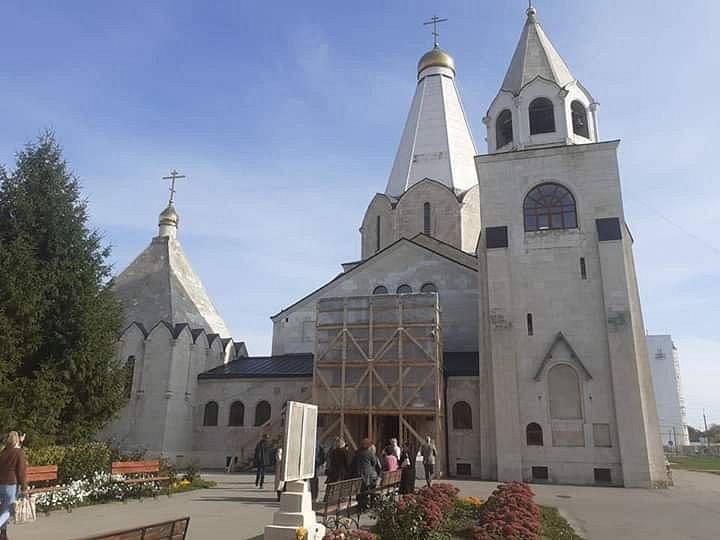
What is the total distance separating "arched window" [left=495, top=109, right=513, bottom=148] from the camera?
86.7 ft

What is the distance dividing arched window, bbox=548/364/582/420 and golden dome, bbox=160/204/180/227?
80.7 ft

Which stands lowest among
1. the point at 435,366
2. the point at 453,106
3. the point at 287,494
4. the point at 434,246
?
the point at 287,494

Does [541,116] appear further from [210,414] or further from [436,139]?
[210,414]

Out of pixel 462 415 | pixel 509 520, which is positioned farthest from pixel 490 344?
pixel 509 520

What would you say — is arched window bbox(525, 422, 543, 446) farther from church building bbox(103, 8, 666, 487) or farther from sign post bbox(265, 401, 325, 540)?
sign post bbox(265, 401, 325, 540)

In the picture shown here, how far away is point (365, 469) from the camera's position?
12273mm

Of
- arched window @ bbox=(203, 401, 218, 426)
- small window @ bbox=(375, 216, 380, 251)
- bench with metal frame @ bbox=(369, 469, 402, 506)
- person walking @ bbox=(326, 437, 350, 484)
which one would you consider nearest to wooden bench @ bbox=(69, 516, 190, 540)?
bench with metal frame @ bbox=(369, 469, 402, 506)

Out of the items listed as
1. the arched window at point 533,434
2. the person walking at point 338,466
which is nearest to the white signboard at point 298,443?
the person walking at point 338,466

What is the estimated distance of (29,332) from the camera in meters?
15.0

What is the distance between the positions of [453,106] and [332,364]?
21658mm

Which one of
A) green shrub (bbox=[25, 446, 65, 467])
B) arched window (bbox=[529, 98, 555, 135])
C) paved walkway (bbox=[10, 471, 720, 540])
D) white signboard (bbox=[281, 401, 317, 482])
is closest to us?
white signboard (bbox=[281, 401, 317, 482])

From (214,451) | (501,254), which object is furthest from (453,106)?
(214,451)

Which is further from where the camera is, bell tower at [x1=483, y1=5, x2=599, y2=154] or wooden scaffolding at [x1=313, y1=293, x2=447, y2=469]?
bell tower at [x1=483, y1=5, x2=599, y2=154]

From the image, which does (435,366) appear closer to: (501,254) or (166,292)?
(501,254)
